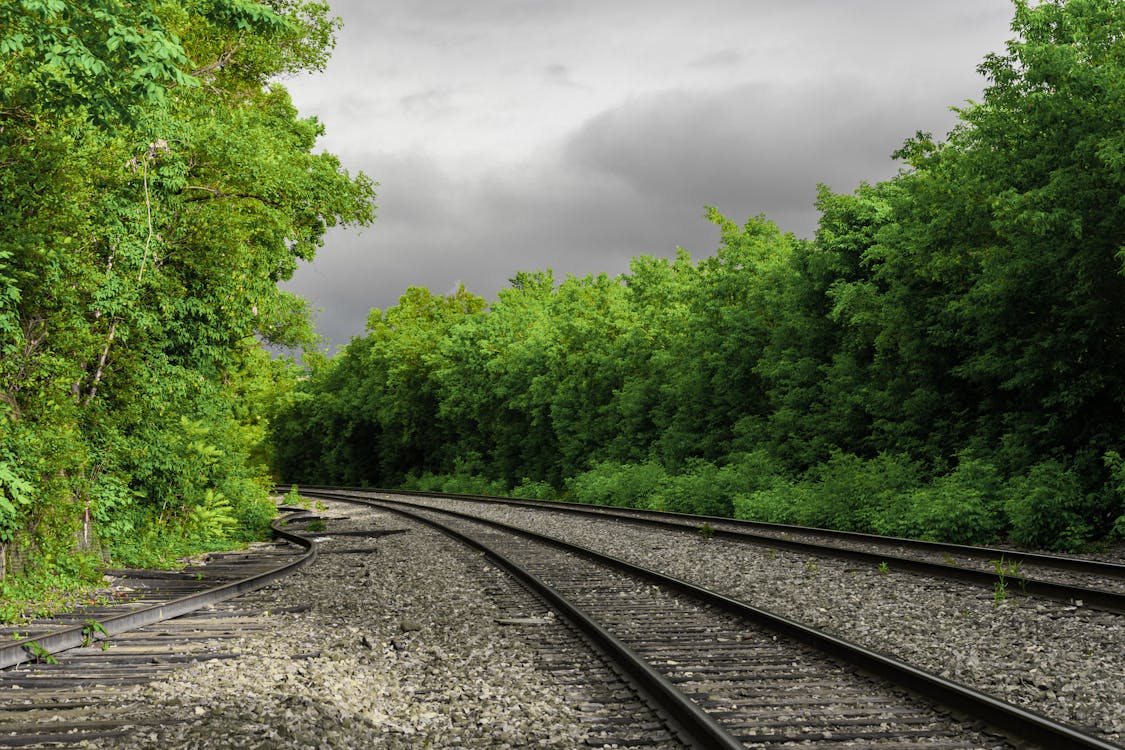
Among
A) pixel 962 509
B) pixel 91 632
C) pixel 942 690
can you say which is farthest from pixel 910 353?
pixel 91 632

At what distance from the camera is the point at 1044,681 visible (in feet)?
20.6

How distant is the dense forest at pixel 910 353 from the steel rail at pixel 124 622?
3.91 m

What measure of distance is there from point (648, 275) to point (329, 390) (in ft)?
127

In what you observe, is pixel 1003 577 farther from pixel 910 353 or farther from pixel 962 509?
pixel 910 353

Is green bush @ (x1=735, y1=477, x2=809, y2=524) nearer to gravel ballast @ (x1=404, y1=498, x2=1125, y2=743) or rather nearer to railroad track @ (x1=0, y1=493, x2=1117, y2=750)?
gravel ballast @ (x1=404, y1=498, x2=1125, y2=743)

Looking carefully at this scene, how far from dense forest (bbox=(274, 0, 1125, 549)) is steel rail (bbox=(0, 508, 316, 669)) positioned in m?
3.91

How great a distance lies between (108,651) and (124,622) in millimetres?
983

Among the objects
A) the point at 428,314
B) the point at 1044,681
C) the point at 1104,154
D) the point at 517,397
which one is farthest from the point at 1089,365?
the point at 428,314

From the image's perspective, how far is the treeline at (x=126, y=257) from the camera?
27.1 feet

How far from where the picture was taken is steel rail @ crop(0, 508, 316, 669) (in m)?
6.87

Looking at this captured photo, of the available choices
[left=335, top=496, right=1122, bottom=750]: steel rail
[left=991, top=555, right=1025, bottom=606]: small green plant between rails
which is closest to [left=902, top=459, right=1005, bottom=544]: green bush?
[left=991, top=555, right=1025, bottom=606]: small green plant between rails

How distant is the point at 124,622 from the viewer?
8.22m

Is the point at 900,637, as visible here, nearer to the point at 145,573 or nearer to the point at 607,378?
the point at 145,573

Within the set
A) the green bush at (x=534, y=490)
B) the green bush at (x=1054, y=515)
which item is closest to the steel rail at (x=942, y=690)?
the green bush at (x=1054, y=515)
